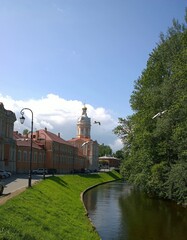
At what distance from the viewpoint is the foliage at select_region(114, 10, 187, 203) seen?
31.1 metres

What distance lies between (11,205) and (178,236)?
1088 cm

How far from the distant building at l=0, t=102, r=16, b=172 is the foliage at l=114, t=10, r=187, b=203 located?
874 inches

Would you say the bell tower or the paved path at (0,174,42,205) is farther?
the bell tower

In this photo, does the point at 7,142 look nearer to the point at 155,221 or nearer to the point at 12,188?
the point at 12,188

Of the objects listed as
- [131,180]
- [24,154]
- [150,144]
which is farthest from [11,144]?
[150,144]

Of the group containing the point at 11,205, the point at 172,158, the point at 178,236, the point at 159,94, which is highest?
the point at 159,94

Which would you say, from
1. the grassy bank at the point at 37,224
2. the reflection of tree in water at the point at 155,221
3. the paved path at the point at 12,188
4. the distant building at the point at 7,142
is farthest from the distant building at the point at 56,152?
the grassy bank at the point at 37,224

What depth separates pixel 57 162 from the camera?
92.6 m

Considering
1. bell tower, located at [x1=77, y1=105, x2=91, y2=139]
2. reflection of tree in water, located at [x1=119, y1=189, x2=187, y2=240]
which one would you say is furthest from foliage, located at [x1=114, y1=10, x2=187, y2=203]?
bell tower, located at [x1=77, y1=105, x2=91, y2=139]

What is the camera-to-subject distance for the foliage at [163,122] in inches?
1226

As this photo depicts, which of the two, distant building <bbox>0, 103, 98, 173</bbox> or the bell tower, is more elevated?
the bell tower

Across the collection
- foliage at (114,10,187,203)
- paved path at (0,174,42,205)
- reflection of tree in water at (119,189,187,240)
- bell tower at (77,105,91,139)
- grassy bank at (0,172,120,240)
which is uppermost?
bell tower at (77,105,91,139)

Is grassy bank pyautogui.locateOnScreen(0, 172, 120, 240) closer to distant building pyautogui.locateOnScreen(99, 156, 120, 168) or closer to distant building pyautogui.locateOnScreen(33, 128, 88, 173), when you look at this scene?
distant building pyautogui.locateOnScreen(33, 128, 88, 173)

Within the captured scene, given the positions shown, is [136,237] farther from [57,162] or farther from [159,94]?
[57,162]
